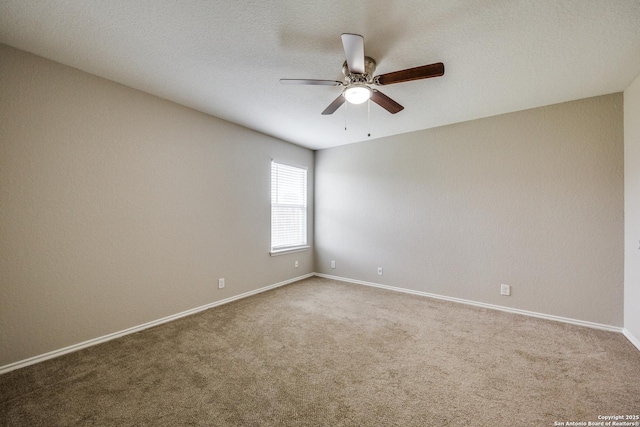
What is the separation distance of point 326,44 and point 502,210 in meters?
2.90

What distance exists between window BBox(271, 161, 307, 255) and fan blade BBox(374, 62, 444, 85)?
2602 millimetres

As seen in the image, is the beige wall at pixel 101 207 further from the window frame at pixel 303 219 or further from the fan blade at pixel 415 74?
the fan blade at pixel 415 74

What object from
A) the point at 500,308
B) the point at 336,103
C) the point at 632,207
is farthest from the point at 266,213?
the point at 632,207

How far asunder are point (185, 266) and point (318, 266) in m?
2.52

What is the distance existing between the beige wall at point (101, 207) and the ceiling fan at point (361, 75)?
178 cm

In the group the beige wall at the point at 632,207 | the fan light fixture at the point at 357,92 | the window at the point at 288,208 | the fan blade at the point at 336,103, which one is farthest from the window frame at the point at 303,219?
the beige wall at the point at 632,207

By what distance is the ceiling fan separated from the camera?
1.65 m

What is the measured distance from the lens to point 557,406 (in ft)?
5.31

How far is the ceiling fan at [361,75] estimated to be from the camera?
1654 mm

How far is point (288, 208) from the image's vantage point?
14.8ft

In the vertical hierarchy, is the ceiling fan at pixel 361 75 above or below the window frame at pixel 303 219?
above

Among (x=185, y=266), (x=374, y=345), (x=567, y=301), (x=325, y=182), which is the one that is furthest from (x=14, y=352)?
(x=567, y=301)

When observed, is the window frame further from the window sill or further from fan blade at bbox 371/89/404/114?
fan blade at bbox 371/89/404/114

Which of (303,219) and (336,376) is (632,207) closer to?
(336,376)
